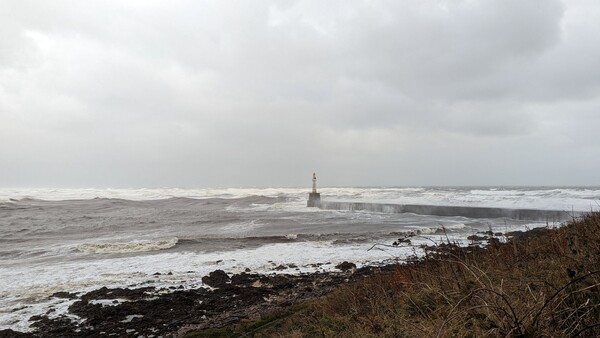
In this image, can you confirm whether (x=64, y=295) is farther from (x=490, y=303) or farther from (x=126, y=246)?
(x=490, y=303)

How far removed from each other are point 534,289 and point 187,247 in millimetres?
15246

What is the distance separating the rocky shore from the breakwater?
773 inches

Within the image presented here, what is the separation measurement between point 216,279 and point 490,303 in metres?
9.11

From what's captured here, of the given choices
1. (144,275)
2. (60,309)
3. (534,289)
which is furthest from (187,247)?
(534,289)

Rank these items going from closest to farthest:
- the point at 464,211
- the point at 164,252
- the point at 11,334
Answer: the point at 11,334 < the point at 164,252 < the point at 464,211

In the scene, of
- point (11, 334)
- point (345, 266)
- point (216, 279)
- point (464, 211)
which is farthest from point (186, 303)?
point (464, 211)

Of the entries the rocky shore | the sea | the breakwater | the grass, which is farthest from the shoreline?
the breakwater

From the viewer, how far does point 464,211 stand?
30375 mm

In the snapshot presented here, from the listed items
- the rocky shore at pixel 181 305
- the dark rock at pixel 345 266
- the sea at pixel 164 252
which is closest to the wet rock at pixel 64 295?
the rocky shore at pixel 181 305

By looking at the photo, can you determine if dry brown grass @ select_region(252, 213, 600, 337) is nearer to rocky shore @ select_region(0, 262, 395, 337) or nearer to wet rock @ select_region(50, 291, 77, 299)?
rocky shore @ select_region(0, 262, 395, 337)

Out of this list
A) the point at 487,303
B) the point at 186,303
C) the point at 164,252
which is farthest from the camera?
the point at 164,252

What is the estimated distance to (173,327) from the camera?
23.6 feet

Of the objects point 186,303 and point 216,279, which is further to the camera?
point 216,279

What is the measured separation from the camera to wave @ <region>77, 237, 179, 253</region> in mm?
15719
